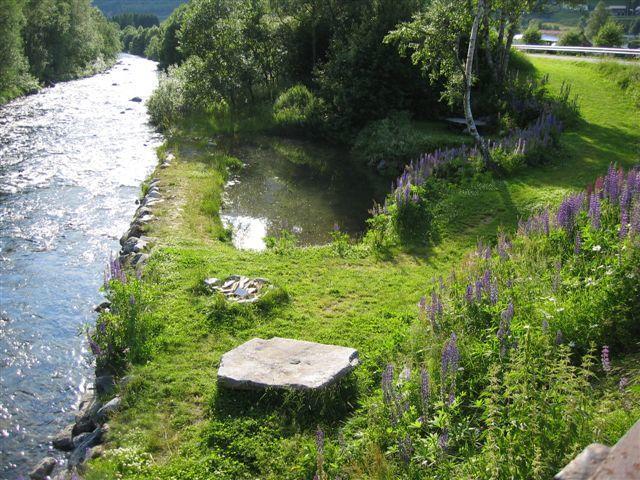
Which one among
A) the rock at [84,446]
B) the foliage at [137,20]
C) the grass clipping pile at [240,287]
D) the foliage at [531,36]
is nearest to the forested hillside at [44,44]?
the grass clipping pile at [240,287]

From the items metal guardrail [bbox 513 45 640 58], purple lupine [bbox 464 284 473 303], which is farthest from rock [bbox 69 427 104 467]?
metal guardrail [bbox 513 45 640 58]

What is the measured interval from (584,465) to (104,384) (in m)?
7.83

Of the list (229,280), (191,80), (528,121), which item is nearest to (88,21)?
(191,80)

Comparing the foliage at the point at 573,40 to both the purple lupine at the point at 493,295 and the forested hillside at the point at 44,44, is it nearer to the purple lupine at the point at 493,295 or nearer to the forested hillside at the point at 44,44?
the forested hillside at the point at 44,44

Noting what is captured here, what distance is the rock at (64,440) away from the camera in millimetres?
8023

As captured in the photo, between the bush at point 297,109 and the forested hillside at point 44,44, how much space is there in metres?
21.3

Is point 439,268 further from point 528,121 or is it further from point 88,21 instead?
point 88,21

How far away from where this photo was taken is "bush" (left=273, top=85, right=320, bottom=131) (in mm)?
28891

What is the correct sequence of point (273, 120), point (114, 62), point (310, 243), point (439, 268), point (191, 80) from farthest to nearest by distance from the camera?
1. point (114, 62)
2. point (191, 80)
3. point (273, 120)
4. point (310, 243)
5. point (439, 268)

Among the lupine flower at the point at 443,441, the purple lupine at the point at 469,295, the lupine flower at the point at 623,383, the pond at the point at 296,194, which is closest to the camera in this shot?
the lupine flower at the point at 623,383

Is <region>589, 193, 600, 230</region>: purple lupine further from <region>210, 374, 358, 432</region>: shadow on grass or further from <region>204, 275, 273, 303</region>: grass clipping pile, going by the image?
<region>204, 275, 273, 303</region>: grass clipping pile

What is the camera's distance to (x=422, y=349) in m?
7.32

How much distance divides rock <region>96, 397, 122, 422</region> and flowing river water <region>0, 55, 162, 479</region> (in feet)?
4.01

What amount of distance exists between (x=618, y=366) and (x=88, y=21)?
74.1 m
